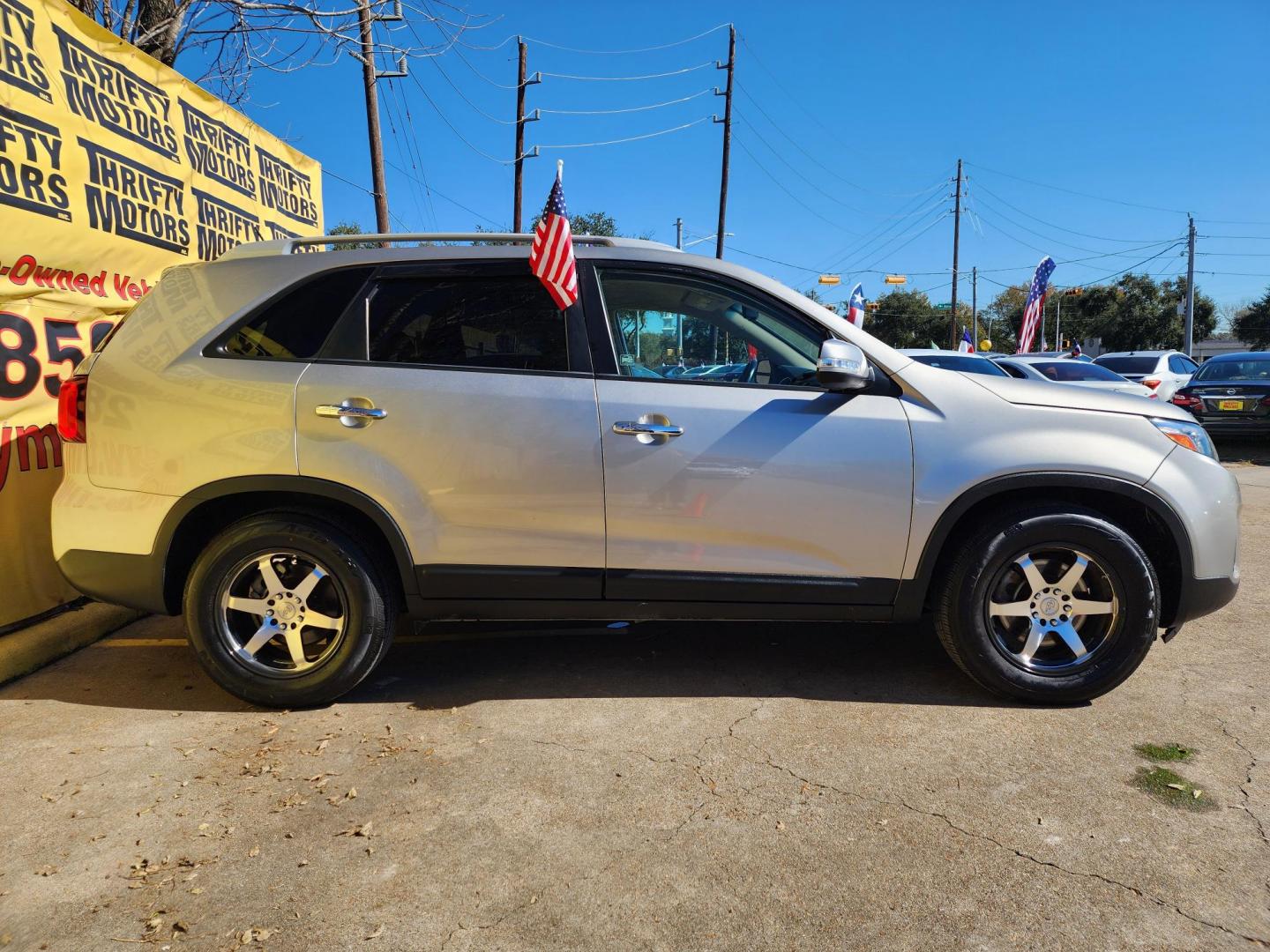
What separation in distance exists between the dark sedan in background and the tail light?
13.5 meters

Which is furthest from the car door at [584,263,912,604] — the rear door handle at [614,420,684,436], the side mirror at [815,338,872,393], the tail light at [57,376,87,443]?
the tail light at [57,376,87,443]

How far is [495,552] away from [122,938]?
175cm

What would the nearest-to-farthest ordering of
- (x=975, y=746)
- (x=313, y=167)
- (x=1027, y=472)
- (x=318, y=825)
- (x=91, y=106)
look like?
Result: (x=318, y=825), (x=975, y=746), (x=1027, y=472), (x=91, y=106), (x=313, y=167)

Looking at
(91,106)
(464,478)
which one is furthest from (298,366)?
(91,106)

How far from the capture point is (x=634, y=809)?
108 inches

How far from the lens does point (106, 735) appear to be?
3.32 metres

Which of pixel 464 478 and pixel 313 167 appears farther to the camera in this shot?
pixel 313 167

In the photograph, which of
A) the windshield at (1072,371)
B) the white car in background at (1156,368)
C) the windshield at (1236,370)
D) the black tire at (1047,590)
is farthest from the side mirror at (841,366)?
the white car in background at (1156,368)

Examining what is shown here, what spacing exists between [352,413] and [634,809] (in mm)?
1899

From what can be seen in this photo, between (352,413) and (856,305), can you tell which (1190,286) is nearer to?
(856,305)

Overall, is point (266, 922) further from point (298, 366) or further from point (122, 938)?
point (298, 366)

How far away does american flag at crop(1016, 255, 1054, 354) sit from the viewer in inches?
802

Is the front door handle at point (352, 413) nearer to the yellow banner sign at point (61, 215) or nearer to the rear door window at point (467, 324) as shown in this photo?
the rear door window at point (467, 324)

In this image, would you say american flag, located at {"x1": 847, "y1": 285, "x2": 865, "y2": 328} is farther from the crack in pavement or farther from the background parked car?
the crack in pavement
